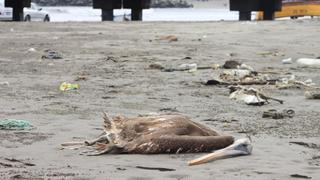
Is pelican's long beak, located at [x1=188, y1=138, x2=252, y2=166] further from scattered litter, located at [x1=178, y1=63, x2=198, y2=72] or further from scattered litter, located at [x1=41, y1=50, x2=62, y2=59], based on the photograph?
scattered litter, located at [x1=41, y1=50, x2=62, y2=59]

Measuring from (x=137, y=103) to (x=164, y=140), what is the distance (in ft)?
8.62

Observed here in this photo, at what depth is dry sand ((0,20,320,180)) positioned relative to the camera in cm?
429

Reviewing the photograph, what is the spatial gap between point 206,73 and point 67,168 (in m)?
6.15

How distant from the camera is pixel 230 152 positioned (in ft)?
15.0

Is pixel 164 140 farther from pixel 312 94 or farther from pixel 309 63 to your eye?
pixel 309 63

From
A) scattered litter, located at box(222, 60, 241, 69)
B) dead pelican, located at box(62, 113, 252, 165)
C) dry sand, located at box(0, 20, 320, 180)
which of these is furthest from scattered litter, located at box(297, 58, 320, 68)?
dead pelican, located at box(62, 113, 252, 165)

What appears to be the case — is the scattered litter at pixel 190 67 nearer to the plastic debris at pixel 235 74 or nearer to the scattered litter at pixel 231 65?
the scattered litter at pixel 231 65

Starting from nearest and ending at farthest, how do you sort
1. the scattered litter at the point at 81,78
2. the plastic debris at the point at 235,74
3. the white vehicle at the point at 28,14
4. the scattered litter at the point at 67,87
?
the scattered litter at the point at 67,87, the plastic debris at the point at 235,74, the scattered litter at the point at 81,78, the white vehicle at the point at 28,14

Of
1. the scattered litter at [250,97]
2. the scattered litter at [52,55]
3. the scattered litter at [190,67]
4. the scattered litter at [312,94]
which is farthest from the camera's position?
the scattered litter at [52,55]

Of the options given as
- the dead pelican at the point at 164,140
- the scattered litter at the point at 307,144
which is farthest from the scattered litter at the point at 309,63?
the dead pelican at the point at 164,140

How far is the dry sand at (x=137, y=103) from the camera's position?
429 cm

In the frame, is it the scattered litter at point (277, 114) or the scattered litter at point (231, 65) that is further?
the scattered litter at point (231, 65)

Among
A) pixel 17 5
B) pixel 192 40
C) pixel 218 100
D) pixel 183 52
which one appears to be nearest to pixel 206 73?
pixel 218 100

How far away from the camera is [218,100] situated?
7.53m
